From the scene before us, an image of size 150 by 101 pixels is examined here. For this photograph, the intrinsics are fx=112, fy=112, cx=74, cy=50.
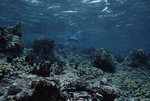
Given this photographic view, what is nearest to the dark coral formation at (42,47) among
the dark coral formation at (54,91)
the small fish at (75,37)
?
the small fish at (75,37)

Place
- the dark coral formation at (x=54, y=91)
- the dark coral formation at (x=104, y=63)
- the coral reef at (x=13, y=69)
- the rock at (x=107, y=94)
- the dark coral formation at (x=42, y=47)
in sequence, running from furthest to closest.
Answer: the dark coral formation at (x=42, y=47) < the dark coral formation at (x=104, y=63) < the coral reef at (x=13, y=69) < the rock at (x=107, y=94) < the dark coral formation at (x=54, y=91)

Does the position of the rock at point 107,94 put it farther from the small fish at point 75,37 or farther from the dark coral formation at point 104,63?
the small fish at point 75,37

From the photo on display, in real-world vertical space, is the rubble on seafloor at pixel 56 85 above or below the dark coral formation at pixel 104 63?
above

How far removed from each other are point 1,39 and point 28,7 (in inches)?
643

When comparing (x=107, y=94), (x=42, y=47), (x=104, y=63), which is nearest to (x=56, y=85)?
(x=107, y=94)

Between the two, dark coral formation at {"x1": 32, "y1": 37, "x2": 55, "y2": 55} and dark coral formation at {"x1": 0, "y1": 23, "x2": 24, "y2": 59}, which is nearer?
dark coral formation at {"x1": 0, "y1": 23, "x2": 24, "y2": 59}

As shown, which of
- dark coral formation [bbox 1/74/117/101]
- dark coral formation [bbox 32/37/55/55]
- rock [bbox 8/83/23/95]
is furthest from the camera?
dark coral formation [bbox 32/37/55/55]

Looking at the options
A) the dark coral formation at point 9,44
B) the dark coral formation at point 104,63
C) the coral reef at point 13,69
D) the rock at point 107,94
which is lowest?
the dark coral formation at point 104,63

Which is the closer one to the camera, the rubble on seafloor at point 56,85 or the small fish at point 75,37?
the rubble on seafloor at point 56,85

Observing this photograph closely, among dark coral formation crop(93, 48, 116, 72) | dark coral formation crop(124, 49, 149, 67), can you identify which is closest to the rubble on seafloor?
dark coral formation crop(93, 48, 116, 72)

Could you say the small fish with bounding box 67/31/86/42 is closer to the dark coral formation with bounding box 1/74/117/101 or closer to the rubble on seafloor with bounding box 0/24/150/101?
the rubble on seafloor with bounding box 0/24/150/101

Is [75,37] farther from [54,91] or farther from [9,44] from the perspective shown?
[54,91]

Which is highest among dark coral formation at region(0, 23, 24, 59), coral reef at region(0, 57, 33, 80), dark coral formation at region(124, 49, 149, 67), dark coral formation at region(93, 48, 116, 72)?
dark coral formation at region(0, 23, 24, 59)

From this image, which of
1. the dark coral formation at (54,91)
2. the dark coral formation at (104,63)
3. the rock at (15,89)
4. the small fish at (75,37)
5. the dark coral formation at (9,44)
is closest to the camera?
the dark coral formation at (54,91)
